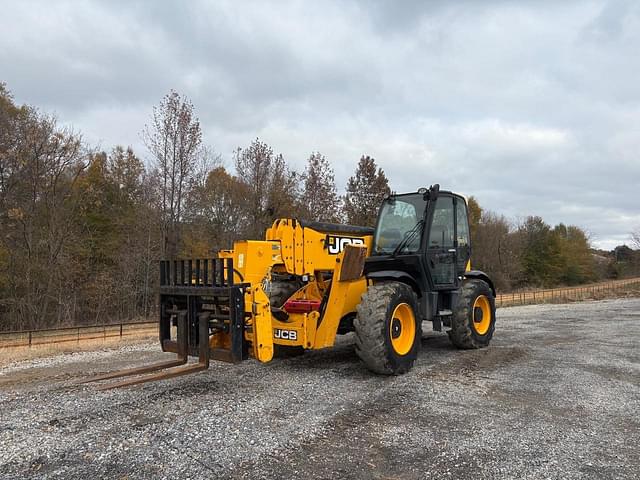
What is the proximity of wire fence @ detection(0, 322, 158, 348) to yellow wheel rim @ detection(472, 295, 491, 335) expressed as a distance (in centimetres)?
867

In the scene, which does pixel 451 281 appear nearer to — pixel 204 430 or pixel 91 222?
pixel 204 430

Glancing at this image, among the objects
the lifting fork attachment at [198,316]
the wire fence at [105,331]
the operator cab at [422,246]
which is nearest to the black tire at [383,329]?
the operator cab at [422,246]

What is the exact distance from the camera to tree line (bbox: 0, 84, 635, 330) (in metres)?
21.0

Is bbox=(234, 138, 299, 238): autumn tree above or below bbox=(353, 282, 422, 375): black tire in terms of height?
above

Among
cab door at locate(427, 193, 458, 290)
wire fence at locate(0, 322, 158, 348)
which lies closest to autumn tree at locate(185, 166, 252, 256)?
wire fence at locate(0, 322, 158, 348)

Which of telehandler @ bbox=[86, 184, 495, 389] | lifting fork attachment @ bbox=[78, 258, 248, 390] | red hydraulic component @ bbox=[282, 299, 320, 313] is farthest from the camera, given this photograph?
red hydraulic component @ bbox=[282, 299, 320, 313]

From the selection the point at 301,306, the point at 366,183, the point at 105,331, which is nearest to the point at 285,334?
the point at 301,306

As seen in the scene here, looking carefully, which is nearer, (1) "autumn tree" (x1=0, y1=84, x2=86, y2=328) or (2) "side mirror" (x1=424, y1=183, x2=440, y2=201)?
(2) "side mirror" (x1=424, y1=183, x2=440, y2=201)

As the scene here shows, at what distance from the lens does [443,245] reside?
815 centimetres

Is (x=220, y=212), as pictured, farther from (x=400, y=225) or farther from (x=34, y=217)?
(x=400, y=225)

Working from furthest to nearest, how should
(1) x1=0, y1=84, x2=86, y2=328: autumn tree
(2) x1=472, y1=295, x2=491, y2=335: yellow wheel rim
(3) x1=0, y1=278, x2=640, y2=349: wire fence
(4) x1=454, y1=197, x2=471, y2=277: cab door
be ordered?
(1) x1=0, y1=84, x2=86, y2=328: autumn tree < (3) x1=0, y1=278, x2=640, y2=349: wire fence < (2) x1=472, y1=295, x2=491, y2=335: yellow wheel rim < (4) x1=454, y1=197, x2=471, y2=277: cab door

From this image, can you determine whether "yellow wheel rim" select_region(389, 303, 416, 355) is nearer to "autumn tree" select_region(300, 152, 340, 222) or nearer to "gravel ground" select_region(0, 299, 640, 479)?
"gravel ground" select_region(0, 299, 640, 479)

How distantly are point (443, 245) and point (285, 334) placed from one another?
3.23 meters

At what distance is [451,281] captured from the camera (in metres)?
8.32
